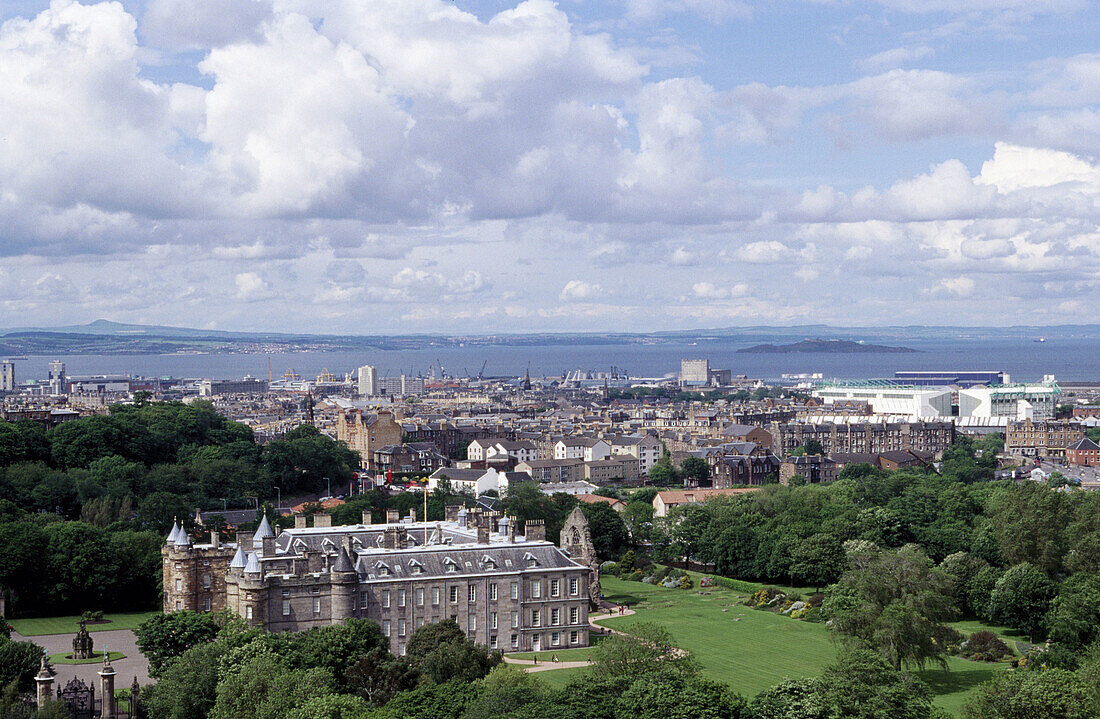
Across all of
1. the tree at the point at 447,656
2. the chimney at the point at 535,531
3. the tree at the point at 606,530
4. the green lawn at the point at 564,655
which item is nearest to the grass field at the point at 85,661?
the tree at the point at 447,656

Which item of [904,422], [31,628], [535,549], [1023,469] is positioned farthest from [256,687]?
[904,422]

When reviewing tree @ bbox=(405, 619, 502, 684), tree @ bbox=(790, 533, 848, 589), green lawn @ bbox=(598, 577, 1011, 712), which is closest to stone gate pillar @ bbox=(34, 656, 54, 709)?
tree @ bbox=(405, 619, 502, 684)

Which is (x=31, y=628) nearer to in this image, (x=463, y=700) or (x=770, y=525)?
(x=463, y=700)

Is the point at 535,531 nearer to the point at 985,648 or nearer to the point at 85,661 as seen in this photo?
the point at 85,661

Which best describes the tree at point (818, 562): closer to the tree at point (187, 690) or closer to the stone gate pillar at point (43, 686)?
the tree at point (187, 690)

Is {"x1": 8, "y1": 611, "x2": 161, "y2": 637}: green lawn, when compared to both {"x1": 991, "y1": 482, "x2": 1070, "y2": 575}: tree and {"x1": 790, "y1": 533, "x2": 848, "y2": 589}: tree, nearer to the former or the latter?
{"x1": 790, "y1": 533, "x2": 848, "y2": 589}: tree

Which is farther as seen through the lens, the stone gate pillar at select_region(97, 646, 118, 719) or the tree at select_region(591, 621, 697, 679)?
the tree at select_region(591, 621, 697, 679)
